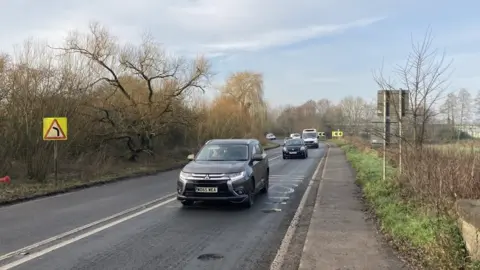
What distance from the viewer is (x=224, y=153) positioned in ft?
40.5

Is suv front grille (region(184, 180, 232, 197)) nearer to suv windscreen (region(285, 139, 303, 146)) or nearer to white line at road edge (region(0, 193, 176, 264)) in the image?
white line at road edge (region(0, 193, 176, 264))

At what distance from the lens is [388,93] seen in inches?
516

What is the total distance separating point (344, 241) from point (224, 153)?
5.53 m

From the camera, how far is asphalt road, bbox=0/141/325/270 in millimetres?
6305

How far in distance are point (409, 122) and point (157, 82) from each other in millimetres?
22251

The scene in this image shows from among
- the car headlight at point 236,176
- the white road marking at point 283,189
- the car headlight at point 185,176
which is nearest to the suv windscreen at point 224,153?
the car headlight at point 236,176

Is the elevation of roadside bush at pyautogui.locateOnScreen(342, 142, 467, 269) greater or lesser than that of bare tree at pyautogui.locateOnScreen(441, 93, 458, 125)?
lesser

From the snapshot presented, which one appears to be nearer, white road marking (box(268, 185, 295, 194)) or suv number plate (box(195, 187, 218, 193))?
suv number plate (box(195, 187, 218, 193))

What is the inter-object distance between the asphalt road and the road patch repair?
0.62m

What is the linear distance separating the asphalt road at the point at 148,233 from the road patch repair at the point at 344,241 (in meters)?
0.62

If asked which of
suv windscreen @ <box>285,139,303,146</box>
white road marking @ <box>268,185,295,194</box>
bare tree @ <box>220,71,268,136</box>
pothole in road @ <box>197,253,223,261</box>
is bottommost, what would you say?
white road marking @ <box>268,185,295,194</box>

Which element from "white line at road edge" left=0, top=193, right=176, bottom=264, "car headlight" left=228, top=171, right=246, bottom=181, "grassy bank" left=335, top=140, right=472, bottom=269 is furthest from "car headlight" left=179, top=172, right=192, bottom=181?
"grassy bank" left=335, top=140, right=472, bottom=269

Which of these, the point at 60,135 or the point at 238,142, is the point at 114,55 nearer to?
the point at 60,135

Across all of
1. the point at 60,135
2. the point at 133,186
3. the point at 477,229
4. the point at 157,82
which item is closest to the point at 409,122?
the point at 477,229
